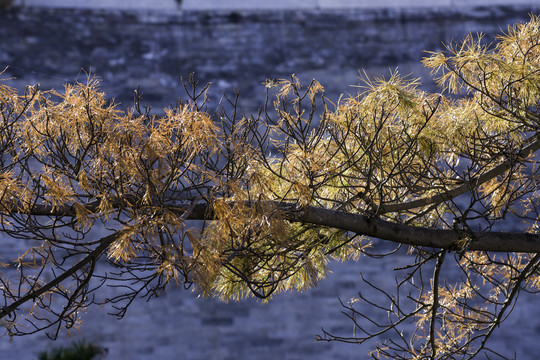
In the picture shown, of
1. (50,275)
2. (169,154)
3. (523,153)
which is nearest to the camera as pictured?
(169,154)

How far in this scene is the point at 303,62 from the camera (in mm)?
4875

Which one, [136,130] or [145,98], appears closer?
[136,130]

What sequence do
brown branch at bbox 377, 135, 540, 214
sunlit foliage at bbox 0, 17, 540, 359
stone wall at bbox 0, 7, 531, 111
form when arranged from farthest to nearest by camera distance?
stone wall at bbox 0, 7, 531, 111 → brown branch at bbox 377, 135, 540, 214 → sunlit foliage at bbox 0, 17, 540, 359

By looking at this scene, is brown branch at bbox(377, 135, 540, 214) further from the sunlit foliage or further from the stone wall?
the stone wall

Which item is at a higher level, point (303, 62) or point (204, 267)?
point (303, 62)

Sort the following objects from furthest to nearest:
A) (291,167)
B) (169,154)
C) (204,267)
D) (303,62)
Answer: (303,62) < (291,167) < (169,154) < (204,267)

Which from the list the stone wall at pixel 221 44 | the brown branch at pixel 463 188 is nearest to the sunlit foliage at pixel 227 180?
the brown branch at pixel 463 188

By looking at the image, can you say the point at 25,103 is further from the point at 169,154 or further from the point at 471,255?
the point at 471,255

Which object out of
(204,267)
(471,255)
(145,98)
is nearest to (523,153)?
(471,255)

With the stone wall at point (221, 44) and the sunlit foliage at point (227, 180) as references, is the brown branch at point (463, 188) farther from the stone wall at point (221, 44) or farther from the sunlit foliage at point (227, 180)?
the stone wall at point (221, 44)

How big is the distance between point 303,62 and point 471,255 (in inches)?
109

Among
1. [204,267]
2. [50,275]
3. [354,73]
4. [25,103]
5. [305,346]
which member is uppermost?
[354,73]

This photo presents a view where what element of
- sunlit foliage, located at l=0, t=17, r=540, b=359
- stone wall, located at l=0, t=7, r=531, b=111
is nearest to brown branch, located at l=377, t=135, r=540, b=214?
sunlit foliage, located at l=0, t=17, r=540, b=359

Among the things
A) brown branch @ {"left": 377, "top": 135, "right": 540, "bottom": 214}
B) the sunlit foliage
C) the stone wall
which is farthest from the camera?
the stone wall
